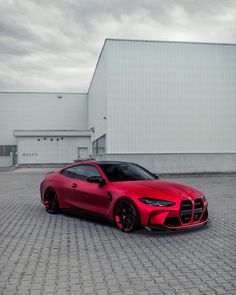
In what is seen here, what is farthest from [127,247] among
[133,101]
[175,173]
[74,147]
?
[74,147]

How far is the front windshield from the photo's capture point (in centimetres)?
803

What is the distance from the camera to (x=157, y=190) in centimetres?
714

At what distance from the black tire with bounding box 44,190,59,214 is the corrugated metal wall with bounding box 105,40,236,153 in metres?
17.9

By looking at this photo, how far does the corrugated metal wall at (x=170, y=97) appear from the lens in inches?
1091

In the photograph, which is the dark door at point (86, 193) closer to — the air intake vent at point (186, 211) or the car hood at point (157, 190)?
the car hood at point (157, 190)

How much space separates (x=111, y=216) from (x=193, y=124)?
72.7ft

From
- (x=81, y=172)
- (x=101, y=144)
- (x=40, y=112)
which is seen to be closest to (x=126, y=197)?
(x=81, y=172)

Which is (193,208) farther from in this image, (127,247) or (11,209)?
(11,209)

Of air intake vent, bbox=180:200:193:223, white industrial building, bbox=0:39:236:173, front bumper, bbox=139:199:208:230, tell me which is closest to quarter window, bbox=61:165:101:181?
front bumper, bbox=139:199:208:230

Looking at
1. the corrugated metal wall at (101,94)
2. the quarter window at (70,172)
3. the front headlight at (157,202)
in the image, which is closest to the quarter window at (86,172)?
the quarter window at (70,172)

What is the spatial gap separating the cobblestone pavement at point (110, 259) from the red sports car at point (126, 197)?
29cm

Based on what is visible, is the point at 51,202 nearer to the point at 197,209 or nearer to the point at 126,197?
the point at 126,197

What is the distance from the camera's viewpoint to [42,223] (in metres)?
8.24

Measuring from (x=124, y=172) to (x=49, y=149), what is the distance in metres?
42.9
